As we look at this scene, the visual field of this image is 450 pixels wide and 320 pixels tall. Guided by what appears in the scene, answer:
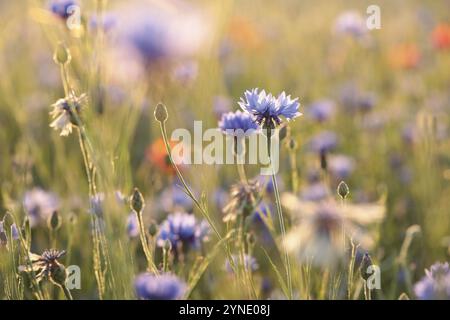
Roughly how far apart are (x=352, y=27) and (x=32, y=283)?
1.45 metres

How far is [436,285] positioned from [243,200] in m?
0.34

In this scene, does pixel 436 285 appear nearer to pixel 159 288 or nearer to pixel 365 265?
pixel 365 265

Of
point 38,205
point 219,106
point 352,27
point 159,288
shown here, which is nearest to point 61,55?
point 159,288

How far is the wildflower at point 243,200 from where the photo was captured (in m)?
1.01

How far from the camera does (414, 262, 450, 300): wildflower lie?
3.01 ft

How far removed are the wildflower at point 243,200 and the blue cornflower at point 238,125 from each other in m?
0.09

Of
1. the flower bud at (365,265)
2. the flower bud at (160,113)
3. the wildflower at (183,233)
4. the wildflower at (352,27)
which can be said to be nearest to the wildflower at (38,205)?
the wildflower at (183,233)

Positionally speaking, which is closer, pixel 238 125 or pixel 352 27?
pixel 238 125

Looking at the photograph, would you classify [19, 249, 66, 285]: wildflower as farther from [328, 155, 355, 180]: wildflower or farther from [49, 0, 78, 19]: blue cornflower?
[328, 155, 355, 180]: wildflower

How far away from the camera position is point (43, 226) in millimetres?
1601

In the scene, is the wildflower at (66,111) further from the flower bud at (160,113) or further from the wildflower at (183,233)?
the wildflower at (183,233)

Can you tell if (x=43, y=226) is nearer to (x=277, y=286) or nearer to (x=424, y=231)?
(x=277, y=286)

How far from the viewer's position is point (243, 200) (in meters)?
1.02
